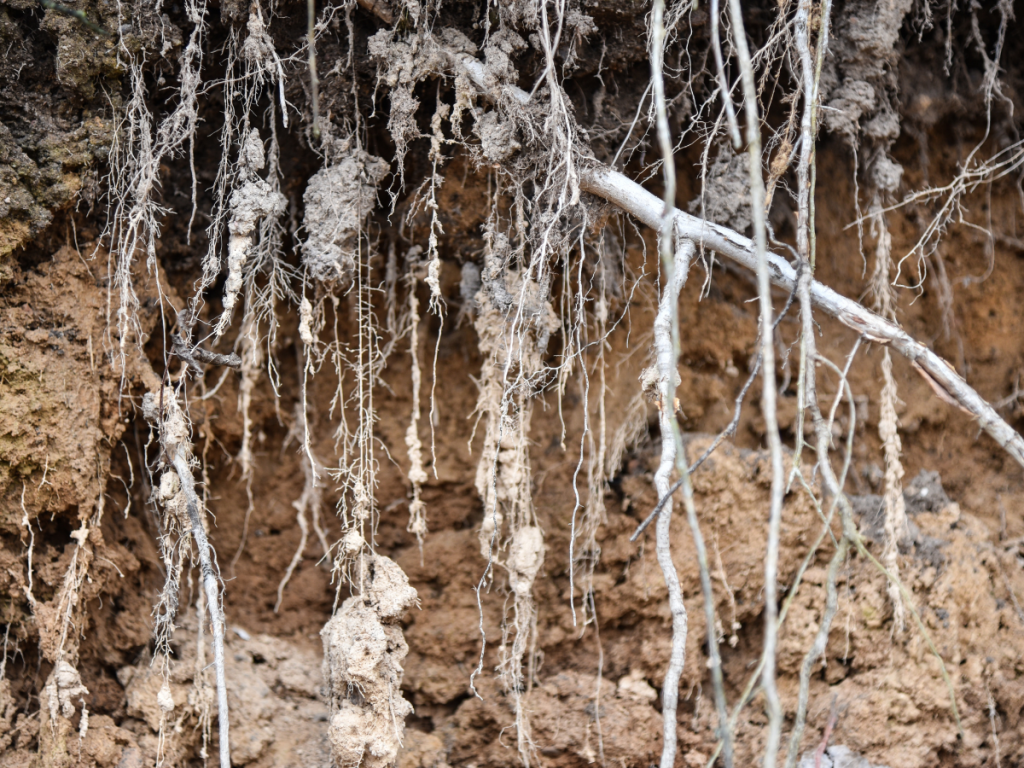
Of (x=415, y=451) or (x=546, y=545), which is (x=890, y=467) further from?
(x=415, y=451)

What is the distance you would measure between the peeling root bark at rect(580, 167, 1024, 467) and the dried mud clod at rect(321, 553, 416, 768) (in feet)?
3.41

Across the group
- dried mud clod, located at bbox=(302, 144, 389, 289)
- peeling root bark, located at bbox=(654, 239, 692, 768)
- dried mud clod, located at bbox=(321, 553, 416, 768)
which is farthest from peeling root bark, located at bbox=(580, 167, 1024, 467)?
dried mud clod, located at bbox=(321, 553, 416, 768)

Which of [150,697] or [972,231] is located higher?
[972,231]

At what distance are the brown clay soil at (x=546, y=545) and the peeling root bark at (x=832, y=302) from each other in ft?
1.27

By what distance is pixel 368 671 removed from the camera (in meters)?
1.82

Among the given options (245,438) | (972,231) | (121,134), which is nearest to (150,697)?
(245,438)

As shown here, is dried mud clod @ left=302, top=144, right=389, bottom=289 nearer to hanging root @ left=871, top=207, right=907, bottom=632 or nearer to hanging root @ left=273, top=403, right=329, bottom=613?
hanging root @ left=273, top=403, right=329, bottom=613

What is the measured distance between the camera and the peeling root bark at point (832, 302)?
1.69 m

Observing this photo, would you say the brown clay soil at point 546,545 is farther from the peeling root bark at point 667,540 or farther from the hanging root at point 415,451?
the peeling root bark at point 667,540

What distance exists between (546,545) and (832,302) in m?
1.00

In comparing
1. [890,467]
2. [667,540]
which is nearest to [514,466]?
[667,540]

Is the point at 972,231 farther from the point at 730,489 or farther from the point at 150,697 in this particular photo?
the point at 150,697

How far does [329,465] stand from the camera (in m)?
2.35

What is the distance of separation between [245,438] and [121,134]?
81 centimetres
